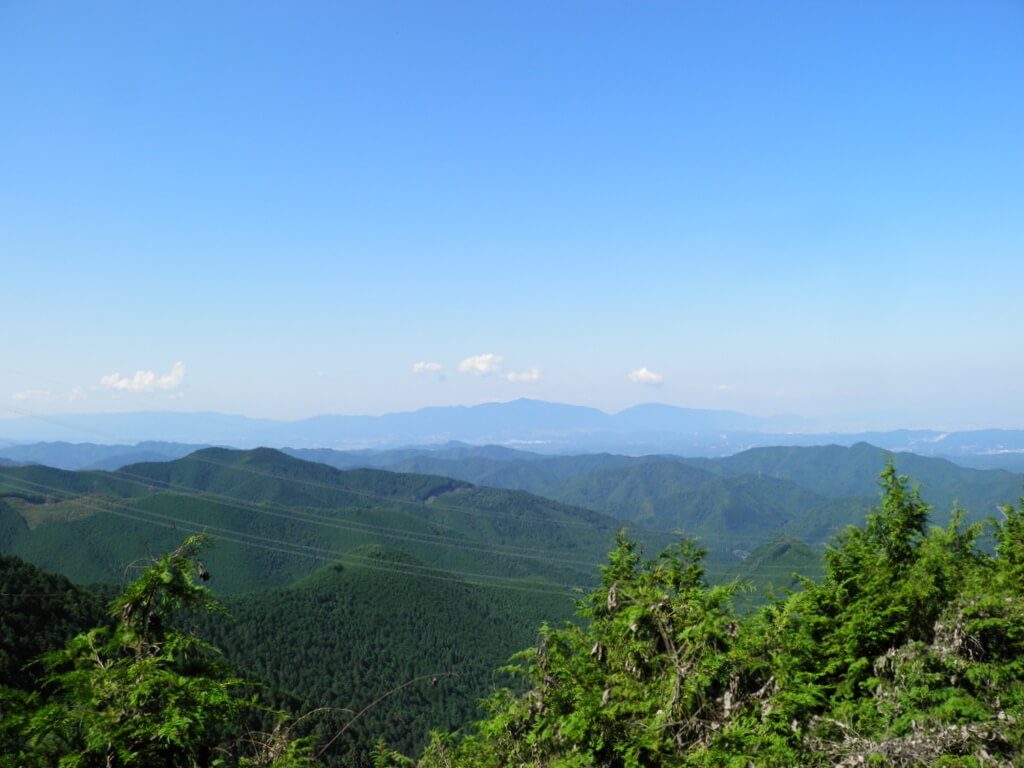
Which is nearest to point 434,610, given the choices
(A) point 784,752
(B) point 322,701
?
(B) point 322,701

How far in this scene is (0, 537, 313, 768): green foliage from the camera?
6129mm

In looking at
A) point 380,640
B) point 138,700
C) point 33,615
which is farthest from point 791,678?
point 380,640

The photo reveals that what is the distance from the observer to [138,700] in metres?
6.33

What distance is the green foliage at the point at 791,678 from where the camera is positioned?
8.95 m

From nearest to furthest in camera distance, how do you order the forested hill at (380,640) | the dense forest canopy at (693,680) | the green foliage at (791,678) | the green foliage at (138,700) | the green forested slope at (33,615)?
1. the green foliage at (138,700)
2. the dense forest canopy at (693,680)
3. the green foliage at (791,678)
4. the green forested slope at (33,615)
5. the forested hill at (380,640)

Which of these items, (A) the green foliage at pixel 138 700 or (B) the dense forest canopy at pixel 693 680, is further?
(B) the dense forest canopy at pixel 693 680

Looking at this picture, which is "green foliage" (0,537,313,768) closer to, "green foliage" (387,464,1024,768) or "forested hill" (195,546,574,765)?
"green foliage" (387,464,1024,768)

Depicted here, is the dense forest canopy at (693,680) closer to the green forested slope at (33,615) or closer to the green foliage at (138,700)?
the green foliage at (138,700)

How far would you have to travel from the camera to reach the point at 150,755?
20.6 ft

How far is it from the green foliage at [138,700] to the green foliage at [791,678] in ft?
20.0

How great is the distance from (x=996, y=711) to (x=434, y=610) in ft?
534

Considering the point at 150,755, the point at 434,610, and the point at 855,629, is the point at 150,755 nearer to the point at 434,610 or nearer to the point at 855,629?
the point at 855,629

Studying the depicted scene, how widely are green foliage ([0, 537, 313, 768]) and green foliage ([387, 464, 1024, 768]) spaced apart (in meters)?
6.11

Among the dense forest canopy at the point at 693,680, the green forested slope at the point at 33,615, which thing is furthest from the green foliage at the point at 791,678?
the green forested slope at the point at 33,615
